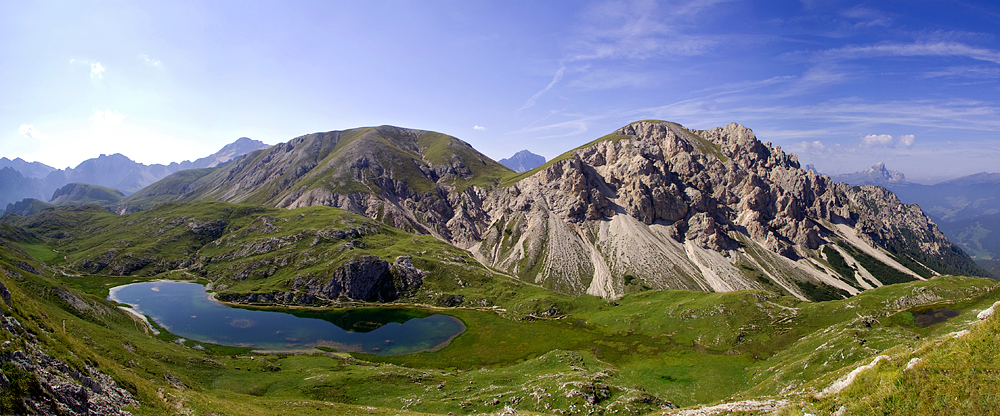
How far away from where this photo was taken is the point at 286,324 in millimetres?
138000

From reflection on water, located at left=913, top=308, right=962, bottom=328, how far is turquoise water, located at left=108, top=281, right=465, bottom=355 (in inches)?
5455

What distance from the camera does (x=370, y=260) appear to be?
19212 centimetres

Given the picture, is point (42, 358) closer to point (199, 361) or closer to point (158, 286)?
point (199, 361)

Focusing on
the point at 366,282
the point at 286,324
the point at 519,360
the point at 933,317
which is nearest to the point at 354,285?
the point at 366,282

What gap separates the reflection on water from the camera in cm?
9688

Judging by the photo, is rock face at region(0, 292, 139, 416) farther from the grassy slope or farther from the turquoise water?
the turquoise water

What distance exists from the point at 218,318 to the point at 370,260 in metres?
68.9

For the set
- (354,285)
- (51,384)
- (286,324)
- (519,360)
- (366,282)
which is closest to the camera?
(51,384)

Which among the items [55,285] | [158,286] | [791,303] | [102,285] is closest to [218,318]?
[55,285]

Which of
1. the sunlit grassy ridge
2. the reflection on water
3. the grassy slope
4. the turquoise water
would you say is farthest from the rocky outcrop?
the reflection on water

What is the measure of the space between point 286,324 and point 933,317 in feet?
685

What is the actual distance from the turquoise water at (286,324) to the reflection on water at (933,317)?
13855 centimetres

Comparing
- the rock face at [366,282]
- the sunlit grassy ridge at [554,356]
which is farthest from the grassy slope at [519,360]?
the rock face at [366,282]

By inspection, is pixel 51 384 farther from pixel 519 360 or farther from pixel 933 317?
pixel 933 317
